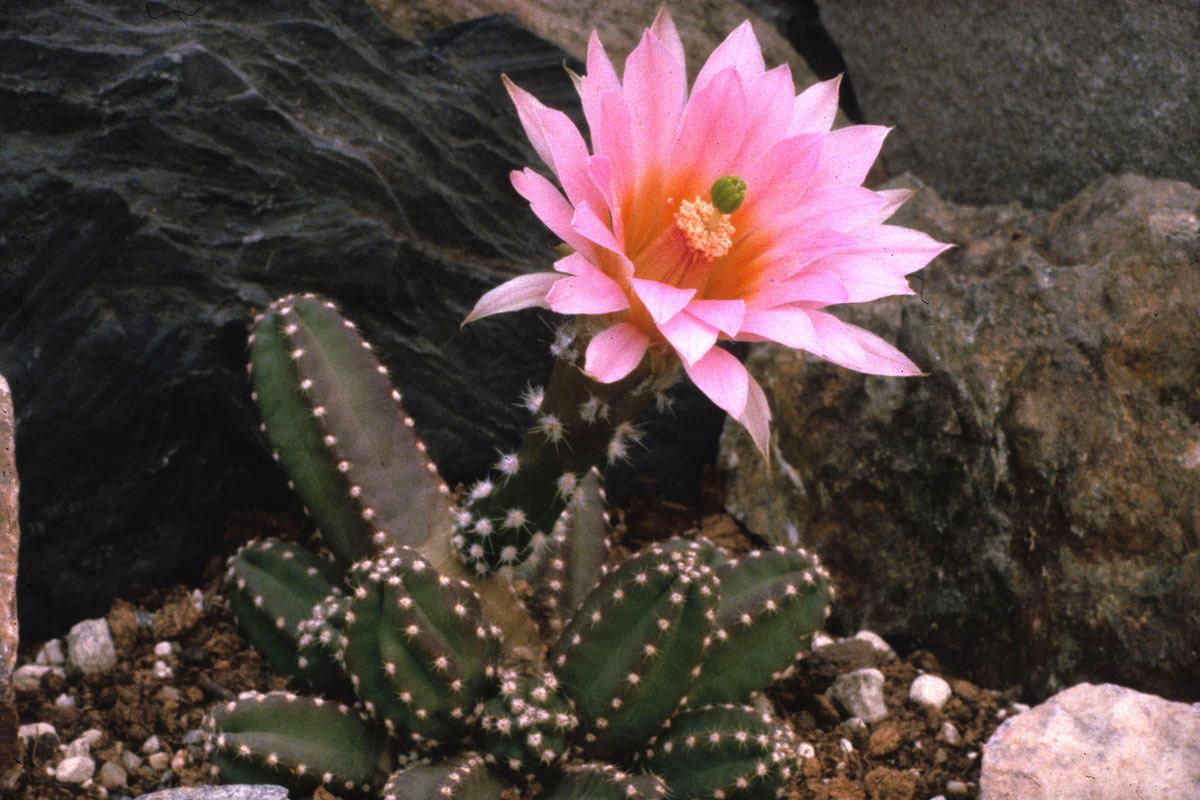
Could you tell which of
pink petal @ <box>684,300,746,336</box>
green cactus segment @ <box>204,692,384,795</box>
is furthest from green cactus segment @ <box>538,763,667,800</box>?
pink petal @ <box>684,300,746,336</box>

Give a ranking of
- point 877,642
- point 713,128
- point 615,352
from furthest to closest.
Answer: point 877,642 → point 713,128 → point 615,352

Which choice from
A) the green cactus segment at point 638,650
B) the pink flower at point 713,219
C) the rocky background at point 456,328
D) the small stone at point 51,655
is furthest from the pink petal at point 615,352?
the small stone at point 51,655

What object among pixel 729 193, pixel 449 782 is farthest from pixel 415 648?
pixel 729 193

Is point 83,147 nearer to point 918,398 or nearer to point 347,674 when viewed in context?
point 347,674

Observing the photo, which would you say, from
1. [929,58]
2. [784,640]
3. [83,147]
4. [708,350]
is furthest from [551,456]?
[929,58]

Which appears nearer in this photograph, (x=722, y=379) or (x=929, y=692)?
(x=722, y=379)

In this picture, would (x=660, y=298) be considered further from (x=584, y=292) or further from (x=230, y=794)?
(x=230, y=794)

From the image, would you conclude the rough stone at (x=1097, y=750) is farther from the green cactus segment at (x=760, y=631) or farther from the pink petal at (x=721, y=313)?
the pink petal at (x=721, y=313)
